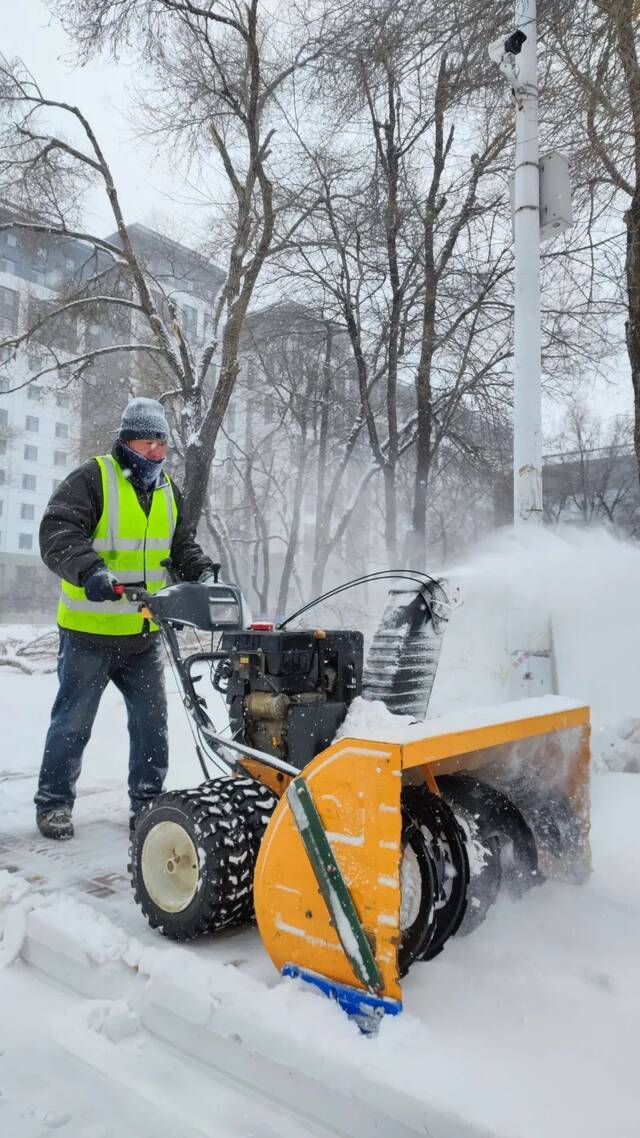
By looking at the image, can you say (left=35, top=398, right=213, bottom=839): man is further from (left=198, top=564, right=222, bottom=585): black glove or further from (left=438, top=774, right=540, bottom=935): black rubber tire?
(left=438, top=774, right=540, bottom=935): black rubber tire

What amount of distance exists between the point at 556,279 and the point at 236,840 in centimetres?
931

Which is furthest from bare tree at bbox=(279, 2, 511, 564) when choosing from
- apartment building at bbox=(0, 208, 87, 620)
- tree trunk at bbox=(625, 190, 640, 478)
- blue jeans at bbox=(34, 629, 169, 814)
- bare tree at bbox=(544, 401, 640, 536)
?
apartment building at bbox=(0, 208, 87, 620)

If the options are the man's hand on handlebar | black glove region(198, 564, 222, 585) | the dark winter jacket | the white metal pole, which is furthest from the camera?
the white metal pole

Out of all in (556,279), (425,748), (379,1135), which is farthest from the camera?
(556,279)

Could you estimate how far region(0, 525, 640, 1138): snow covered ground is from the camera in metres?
1.75

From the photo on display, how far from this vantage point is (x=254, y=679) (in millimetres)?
2779

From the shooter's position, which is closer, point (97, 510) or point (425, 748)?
point (425, 748)

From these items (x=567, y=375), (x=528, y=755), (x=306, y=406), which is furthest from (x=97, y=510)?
(x=306, y=406)

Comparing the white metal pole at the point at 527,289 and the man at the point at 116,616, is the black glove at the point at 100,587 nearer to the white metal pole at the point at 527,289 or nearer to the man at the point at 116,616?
the man at the point at 116,616

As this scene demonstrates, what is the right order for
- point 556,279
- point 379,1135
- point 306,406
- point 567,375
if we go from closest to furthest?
point 379,1135, point 556,279, point 567,375, point 306,406

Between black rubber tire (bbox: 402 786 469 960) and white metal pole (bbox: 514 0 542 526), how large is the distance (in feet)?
10.5

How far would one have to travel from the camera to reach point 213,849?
2.43 meters

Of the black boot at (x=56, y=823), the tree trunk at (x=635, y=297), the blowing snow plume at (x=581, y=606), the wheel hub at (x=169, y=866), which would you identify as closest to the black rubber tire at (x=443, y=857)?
the wheel hub at (x=169, y=866)

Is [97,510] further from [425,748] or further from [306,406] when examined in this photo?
[306,406]
